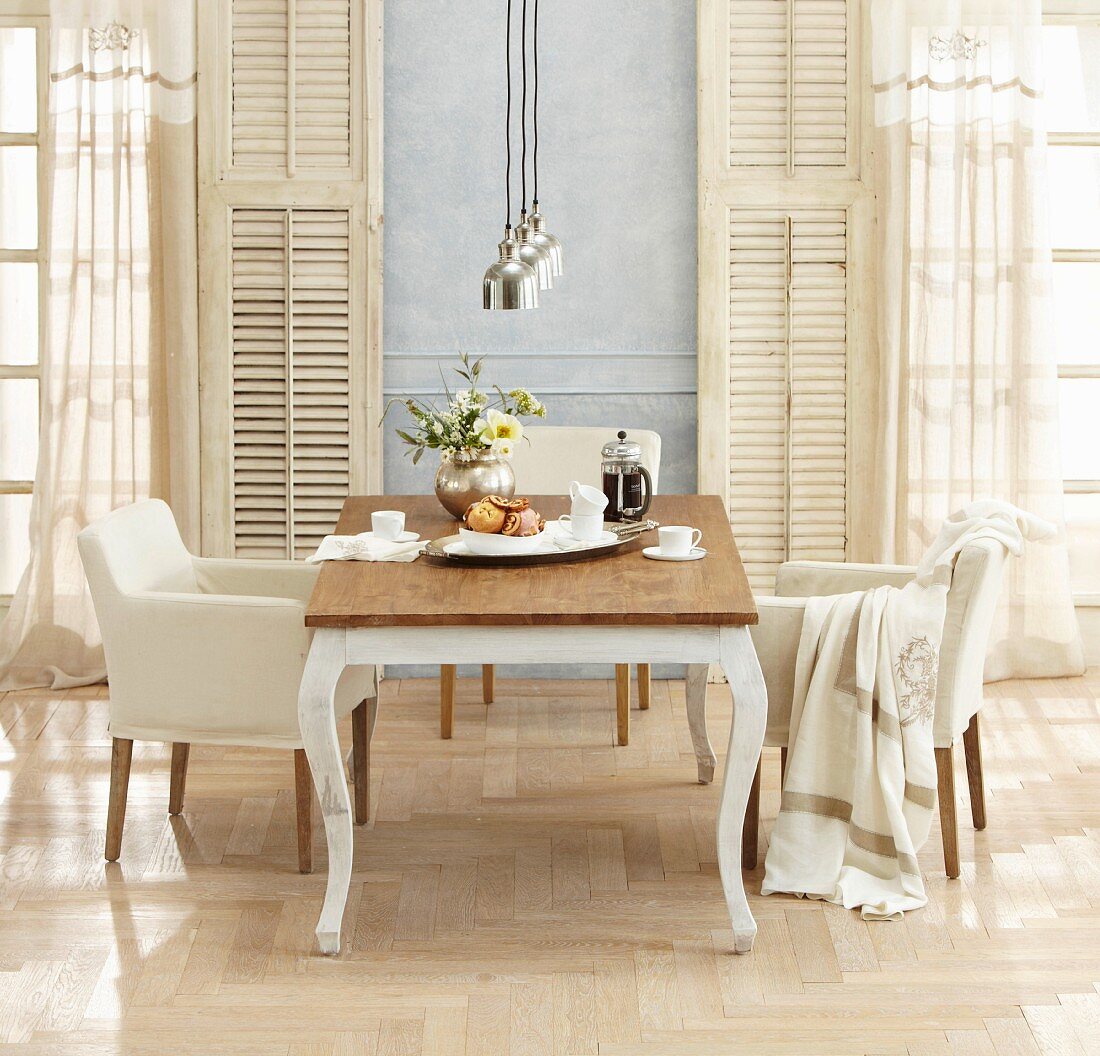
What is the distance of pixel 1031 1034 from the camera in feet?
7.07

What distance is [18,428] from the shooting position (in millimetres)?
4145

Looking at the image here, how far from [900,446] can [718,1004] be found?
2.08m

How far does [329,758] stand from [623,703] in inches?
51.0

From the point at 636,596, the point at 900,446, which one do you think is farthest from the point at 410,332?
the point at 636,596

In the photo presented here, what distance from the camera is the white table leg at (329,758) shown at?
90.2 inches

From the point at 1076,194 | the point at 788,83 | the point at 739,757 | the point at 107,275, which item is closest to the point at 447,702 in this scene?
the point at 739,757

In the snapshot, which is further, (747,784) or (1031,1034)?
(747,784)

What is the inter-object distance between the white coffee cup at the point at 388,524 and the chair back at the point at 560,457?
0.88 meters

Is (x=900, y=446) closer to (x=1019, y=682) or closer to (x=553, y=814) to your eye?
(x=1019, y=682)

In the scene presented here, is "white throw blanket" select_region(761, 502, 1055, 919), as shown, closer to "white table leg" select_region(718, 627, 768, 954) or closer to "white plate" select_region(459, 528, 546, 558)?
"white table leg" select_region(718, 627, 768, 954)

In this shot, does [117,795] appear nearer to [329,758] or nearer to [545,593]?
[329,758]

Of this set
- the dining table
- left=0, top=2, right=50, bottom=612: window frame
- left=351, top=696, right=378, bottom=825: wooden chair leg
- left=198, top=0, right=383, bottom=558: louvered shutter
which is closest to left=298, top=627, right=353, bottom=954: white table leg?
the dining table

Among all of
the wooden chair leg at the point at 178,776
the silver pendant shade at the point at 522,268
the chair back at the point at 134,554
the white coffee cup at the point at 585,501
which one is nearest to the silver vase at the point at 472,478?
the white coffee cup at the point at 585,501

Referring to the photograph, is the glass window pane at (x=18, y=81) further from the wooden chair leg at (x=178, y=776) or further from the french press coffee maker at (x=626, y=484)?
the french press coffee maker at (x=626, y=484)
